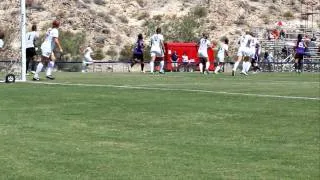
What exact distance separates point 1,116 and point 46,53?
13.2 meters

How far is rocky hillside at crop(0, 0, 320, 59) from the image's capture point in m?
66.9

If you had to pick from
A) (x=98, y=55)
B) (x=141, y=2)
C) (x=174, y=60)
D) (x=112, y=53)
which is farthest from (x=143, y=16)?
(x=174, y=60)

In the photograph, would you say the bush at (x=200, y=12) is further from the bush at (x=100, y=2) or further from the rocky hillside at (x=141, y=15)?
the bush at (x=100, y=2)

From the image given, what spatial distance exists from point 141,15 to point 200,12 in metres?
5.54

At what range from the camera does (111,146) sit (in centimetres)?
1096

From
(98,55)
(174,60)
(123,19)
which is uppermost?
(123,19)

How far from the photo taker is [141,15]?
236 feet

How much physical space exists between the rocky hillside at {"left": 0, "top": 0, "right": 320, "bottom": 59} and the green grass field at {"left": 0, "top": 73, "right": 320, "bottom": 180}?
48.0 m

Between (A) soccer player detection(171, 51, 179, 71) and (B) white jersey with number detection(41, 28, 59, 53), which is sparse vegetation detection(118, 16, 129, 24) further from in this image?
(B) white jersey with number detection(41, 28, 59, 53)

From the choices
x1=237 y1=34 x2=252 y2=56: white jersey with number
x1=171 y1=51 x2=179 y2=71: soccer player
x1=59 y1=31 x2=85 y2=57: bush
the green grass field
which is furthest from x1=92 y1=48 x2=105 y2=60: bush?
the green grass field

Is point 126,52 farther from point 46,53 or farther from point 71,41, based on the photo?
point 46,53

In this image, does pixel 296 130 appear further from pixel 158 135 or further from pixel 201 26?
pixel 201 26

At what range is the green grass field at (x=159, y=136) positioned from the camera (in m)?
9.47

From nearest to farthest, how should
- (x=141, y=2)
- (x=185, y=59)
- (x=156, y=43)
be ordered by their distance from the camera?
(x=156, y=43)
(x=185, y=59)
(x=141, y=2)
